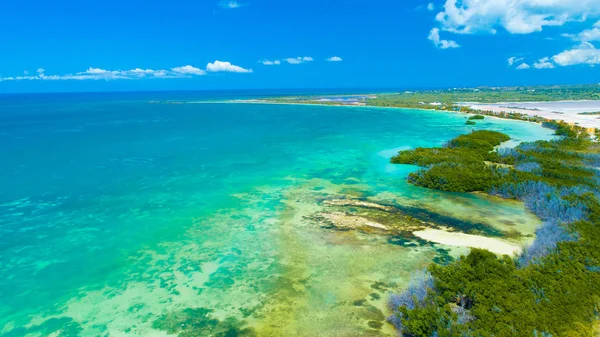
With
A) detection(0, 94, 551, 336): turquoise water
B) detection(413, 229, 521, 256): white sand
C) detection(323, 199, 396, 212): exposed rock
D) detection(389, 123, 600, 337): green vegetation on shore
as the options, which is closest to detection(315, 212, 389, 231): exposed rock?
detection(0, 94, 551, 336): turquoise water

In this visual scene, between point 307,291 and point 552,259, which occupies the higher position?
point 552,259

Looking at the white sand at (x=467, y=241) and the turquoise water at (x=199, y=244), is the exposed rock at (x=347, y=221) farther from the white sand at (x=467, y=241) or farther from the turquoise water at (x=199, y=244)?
the white sand at (x=467, y=241)

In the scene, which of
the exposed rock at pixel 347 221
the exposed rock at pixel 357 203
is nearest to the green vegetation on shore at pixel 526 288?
the exposed rock at pixel 347 221

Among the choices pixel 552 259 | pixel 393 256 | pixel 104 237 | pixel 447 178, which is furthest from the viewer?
pixel 447 178

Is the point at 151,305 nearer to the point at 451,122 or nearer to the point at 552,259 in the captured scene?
the point at 552,259

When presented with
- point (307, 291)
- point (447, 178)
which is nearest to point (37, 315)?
point (307, 291)
